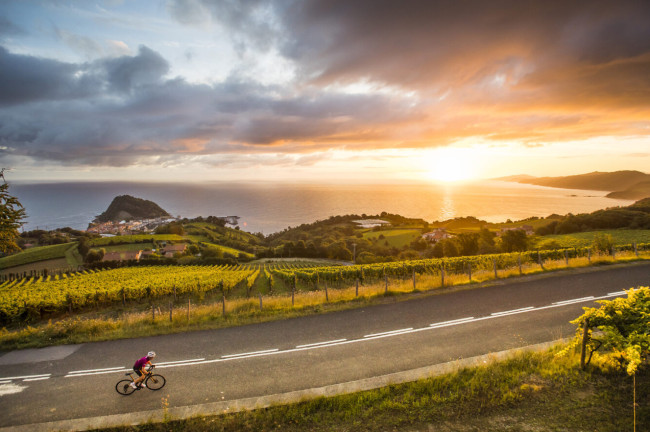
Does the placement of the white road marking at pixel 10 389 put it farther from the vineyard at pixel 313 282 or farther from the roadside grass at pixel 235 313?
the vineyard at pixel 313 282

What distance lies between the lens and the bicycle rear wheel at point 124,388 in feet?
26.6

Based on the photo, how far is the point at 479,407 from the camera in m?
6.39

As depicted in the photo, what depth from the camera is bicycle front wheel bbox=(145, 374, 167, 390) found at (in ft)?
27.1

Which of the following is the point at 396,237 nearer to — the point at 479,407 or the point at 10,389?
the point at 479,407

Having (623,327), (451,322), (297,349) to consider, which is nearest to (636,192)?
(451,322)

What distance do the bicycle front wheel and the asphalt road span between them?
19 centimetres

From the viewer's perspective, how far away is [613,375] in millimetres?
6996

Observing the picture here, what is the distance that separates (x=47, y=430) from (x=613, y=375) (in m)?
12.9

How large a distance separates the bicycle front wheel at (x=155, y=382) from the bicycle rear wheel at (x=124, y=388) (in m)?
0.43

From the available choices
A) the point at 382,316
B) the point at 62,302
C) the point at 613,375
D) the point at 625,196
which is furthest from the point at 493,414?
the point at 625,196

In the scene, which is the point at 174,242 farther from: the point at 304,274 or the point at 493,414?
the point at 493,414

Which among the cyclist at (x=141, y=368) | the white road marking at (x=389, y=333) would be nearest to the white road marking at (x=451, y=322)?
the white road marking at (x=389, y=333)

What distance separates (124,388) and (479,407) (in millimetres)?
8873

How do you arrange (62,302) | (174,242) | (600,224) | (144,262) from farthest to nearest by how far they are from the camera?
(174,242) < (144,262) < (600,224) < (62,302)
